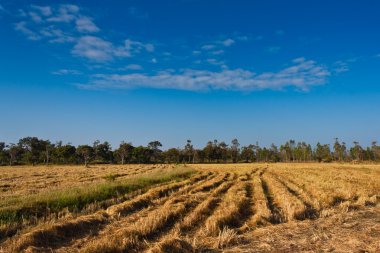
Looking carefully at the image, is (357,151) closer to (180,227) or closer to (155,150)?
(155,150)

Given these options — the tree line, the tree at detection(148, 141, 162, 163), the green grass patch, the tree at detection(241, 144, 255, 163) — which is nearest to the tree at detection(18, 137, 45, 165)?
the tree line

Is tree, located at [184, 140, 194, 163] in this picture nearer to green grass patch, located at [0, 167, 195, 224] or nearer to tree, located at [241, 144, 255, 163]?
tree, located at [241, 144, 255, 163]

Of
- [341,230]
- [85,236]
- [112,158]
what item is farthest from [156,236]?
[112,158]

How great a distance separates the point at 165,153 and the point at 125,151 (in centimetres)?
1894

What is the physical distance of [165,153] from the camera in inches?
5217

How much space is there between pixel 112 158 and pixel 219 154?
42869mm

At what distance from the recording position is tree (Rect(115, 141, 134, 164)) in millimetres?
119562

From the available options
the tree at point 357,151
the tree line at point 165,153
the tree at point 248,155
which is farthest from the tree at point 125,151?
the tree at point 357,151

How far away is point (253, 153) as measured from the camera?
147 meters

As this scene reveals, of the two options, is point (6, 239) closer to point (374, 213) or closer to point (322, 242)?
point (322, 242)

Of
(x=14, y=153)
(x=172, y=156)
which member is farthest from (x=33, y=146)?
(x=172, y=156)

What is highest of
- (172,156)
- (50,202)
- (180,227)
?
(172,156)

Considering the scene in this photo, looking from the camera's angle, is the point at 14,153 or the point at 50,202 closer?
the point at 50,202

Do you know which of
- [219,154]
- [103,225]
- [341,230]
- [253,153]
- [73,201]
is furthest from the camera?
[253,153]
